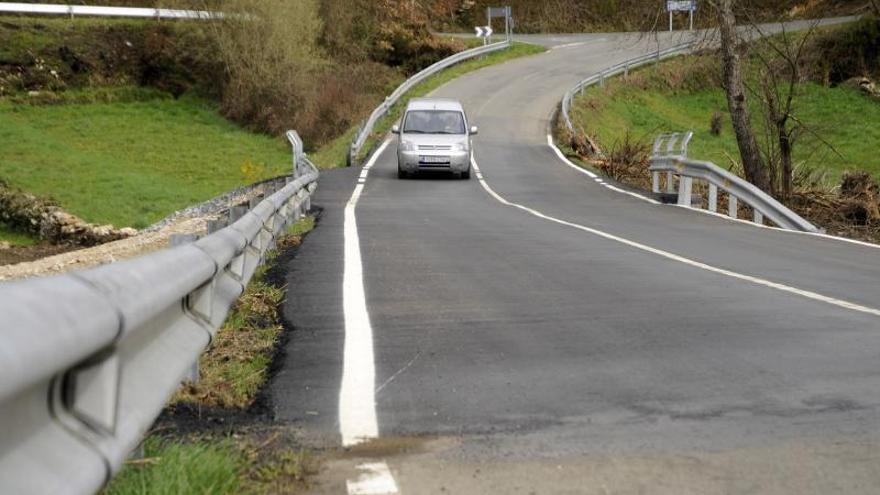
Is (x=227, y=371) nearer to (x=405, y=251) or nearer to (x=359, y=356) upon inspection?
(x=359, y=356)

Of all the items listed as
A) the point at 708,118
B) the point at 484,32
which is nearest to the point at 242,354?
the point at 708,118

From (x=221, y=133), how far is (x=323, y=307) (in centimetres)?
4024

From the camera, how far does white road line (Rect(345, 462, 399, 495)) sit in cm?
381

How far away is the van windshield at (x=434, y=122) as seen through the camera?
27.9m

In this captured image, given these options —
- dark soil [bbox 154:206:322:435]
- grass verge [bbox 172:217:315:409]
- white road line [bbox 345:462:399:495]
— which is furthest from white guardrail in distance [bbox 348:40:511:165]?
white road line [bbox 345:462:399:495]

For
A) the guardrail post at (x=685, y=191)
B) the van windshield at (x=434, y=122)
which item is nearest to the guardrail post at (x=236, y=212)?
the guardrail post at (x=685, y=191)

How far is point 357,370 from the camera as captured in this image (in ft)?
18.6

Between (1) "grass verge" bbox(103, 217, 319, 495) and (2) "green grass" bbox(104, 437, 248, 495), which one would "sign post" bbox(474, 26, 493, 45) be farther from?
(2) "green grass" bbox(104, 437, 248, 495)

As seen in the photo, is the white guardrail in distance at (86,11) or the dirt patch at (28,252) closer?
the dirt patch at (28,252)

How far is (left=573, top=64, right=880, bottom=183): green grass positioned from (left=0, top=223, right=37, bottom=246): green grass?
742 inches

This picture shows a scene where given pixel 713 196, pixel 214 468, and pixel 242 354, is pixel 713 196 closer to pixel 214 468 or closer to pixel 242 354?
pixel 242 354

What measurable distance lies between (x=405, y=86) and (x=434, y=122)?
17175mm

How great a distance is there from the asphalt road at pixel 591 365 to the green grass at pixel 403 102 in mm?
23351

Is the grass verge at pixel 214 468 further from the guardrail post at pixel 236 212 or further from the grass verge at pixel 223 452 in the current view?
the guardrail post at pixel 236 212
